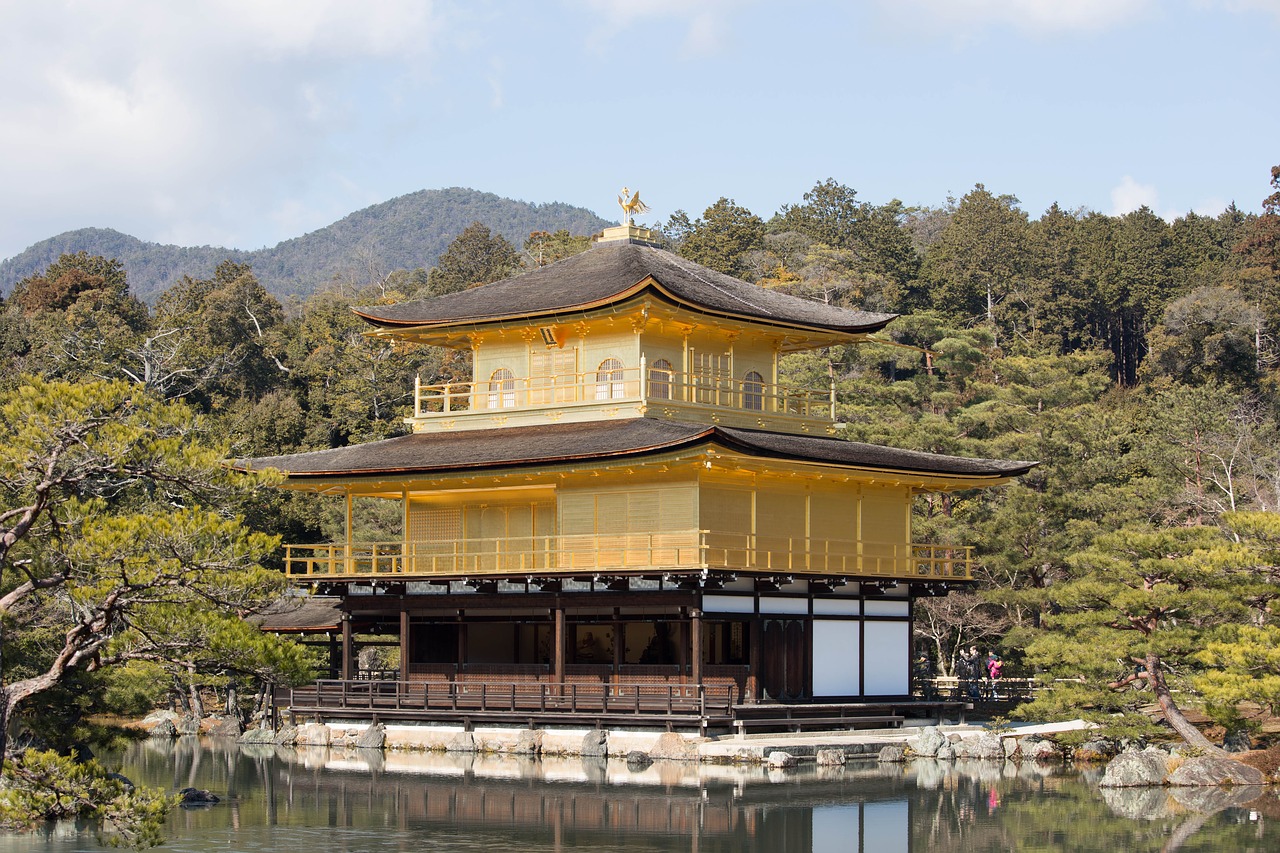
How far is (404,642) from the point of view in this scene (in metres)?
37.4

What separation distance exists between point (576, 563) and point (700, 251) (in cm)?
5147

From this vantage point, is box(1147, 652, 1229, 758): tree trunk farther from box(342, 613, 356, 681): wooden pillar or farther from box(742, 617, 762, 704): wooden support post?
box(342, 613, 356, 681): wooden pillar

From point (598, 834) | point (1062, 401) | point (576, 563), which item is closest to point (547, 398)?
point (576, 563)

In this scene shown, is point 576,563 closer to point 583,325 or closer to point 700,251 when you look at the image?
point 583,325

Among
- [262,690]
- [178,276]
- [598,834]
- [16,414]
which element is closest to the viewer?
[16,414]

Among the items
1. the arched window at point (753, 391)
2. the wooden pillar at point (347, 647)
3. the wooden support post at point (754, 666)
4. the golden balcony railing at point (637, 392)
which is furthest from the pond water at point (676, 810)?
the arched window at point (753, 391)

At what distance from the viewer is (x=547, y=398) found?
126 ft

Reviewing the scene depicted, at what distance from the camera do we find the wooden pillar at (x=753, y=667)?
3403 centimetres

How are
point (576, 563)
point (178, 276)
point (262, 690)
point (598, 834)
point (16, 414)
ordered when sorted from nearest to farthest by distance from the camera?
point (16, 414) < point (598, 834) < point (576, 563) < point (262, 690) < point (178, 276)

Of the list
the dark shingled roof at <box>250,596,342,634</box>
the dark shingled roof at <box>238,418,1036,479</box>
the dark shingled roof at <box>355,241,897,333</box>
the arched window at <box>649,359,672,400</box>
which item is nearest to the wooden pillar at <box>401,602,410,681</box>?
the dark shingled roof at <box>250,596,342,634</box>

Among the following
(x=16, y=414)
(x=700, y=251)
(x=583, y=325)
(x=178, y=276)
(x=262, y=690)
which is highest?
(x=178, y=276)

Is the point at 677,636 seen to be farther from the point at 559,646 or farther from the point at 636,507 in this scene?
the point at 636,507

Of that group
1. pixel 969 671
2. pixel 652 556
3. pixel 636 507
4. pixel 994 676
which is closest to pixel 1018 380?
pixel 969 671

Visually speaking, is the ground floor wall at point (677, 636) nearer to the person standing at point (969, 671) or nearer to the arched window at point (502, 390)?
the person standing at point (969, 671)
